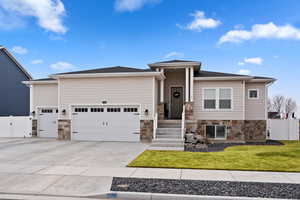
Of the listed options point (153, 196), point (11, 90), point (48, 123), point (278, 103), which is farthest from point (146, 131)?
point (278, 103)

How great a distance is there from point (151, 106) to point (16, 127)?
34.8 feet

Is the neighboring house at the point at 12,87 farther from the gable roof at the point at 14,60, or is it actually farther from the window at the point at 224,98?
the window at the point at 224,98

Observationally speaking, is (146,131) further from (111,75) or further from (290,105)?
(290,105)

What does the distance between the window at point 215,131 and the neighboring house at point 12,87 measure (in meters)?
19.1

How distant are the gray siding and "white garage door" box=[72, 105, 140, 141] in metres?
11.6

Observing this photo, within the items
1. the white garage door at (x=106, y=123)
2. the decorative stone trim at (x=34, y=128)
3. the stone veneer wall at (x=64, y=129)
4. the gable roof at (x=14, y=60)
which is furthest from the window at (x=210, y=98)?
the gable roof at (x=14, y=60)

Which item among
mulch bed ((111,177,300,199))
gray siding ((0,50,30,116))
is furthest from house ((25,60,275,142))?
gray siding ((0,50,30,116))

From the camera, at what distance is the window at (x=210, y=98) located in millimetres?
13508

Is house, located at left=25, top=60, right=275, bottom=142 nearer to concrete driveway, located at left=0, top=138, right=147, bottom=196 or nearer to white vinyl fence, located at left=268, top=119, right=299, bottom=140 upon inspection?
white vinyl fence, located at left=268, top=119, right=299, bottom=140

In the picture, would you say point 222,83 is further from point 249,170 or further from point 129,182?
point 129,182

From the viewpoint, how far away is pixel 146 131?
12.5 m

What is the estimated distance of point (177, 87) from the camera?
15.3m

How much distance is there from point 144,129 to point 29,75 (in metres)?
18.0

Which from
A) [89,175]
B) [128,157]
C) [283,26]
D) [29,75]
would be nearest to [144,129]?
[128,157]
